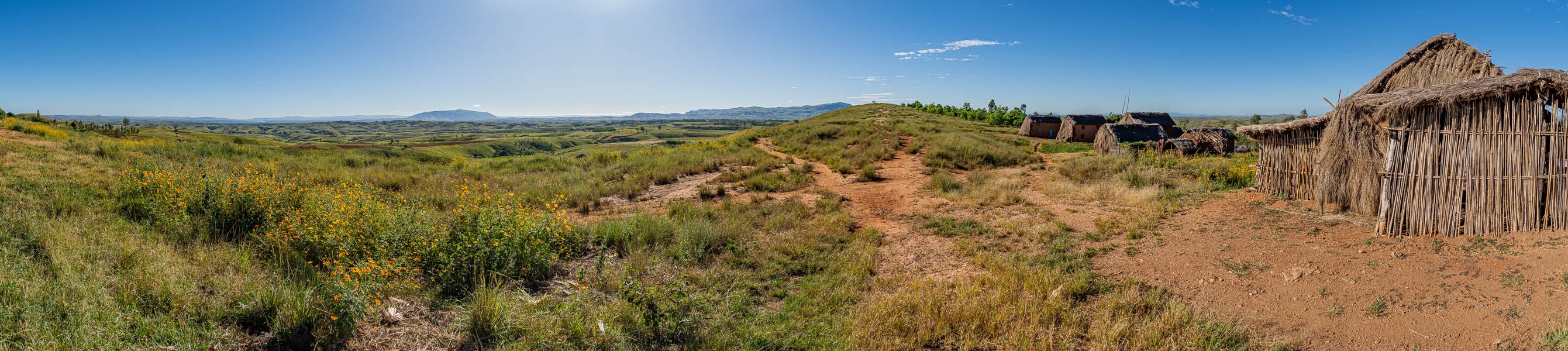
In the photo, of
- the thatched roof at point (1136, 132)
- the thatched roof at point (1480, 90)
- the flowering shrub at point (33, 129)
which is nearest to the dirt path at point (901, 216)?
the thatched roof at point (1480, 90)

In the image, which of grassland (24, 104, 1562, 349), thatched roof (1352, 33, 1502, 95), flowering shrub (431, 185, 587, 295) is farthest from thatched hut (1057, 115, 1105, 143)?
flowering shrub (431, 185, 587, 295)

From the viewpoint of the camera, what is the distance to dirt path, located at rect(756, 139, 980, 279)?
6.50 m

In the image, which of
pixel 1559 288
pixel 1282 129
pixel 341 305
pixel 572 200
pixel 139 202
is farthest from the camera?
pixel 572 200

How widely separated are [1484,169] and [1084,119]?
31028 mm

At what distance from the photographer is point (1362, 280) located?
17.5 feet

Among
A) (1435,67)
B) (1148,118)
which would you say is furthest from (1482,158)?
(1148,118)

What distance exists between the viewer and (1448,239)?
6.20 meters

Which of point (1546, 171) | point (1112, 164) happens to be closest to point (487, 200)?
point (1546, 171)

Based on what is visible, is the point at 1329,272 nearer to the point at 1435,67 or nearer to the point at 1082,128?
the point at 1435,67

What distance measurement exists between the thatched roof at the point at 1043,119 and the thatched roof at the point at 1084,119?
2947mm

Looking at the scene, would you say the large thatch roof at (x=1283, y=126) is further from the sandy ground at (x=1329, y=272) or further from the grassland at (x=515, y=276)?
the grassland at (x=515, y=276)

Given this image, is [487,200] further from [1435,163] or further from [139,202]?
[1435,163]

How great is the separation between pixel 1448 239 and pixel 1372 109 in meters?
2.04

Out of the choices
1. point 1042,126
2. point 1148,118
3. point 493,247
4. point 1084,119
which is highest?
point 1148,118
